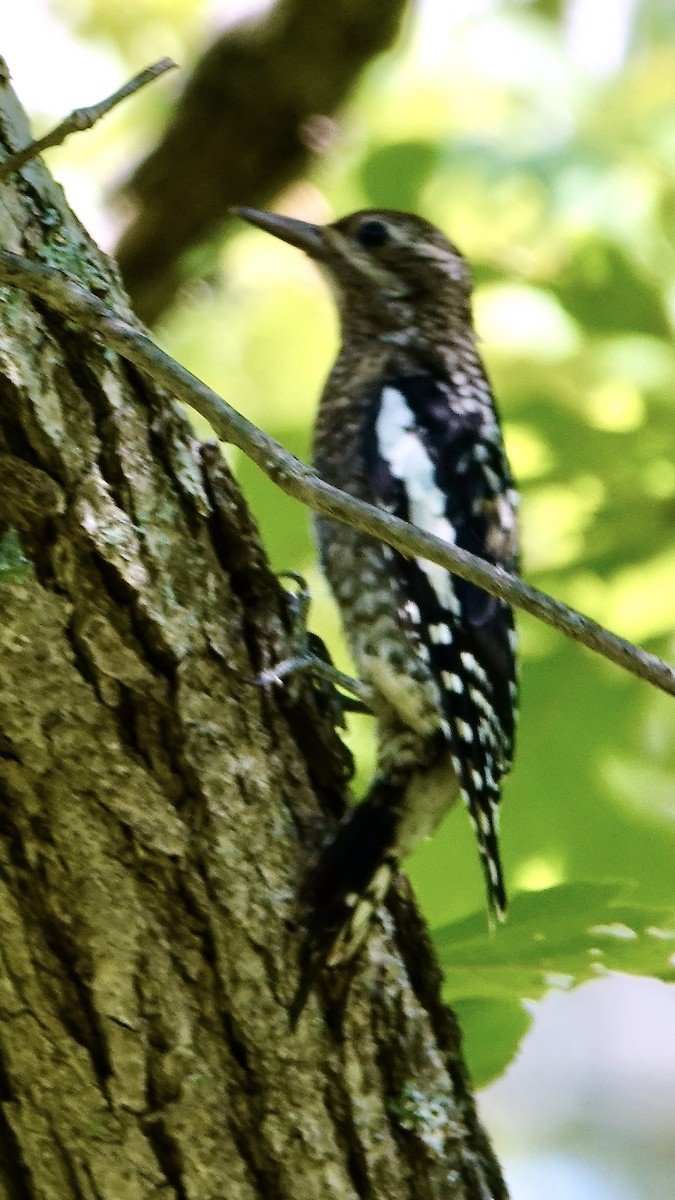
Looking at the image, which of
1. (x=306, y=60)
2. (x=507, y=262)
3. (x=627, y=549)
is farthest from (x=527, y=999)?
(x=306, y=60)

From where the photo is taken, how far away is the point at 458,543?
2.69 metres

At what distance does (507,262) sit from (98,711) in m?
1.97

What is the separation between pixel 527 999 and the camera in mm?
1891

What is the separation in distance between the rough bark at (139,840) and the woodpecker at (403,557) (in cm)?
13

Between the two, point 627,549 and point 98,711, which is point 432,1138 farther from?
point 627,549

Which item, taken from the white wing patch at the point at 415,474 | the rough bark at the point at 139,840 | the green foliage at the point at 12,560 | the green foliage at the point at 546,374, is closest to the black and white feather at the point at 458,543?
the white wing patch at the point at 415,474

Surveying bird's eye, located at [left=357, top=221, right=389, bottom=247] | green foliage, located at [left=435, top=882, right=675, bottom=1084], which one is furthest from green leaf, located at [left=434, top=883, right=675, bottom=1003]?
bird's eye, located at [left=357, top=221, right=389, bottom=247]

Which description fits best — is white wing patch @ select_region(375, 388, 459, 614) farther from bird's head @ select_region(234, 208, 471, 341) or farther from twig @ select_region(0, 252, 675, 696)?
twig @ select_region(0, 252, 675, 696)

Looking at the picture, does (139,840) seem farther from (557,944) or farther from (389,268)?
(389,268)

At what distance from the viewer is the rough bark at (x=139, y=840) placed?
1.59 meters

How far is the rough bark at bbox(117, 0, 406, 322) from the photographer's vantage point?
3699mm

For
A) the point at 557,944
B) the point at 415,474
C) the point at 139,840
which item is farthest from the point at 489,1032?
the point at 415,474

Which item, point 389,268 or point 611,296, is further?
point 389,268

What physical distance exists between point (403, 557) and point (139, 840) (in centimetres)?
114
